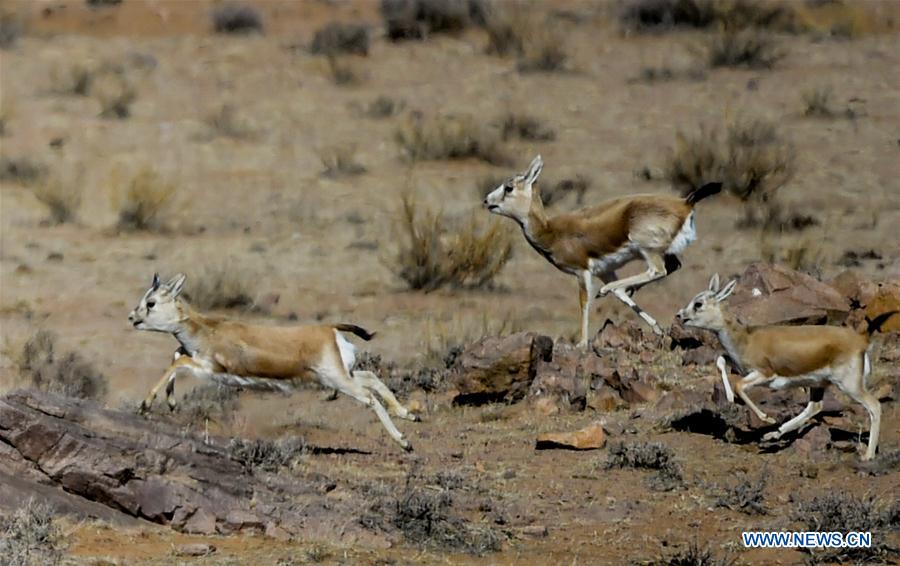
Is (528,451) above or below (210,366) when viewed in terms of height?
below

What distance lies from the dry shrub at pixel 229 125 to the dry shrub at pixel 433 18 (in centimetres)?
647

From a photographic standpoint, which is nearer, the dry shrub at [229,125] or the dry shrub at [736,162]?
the dry shrub at [736,162]

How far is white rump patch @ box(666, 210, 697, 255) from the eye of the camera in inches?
598

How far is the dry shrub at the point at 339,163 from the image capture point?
23.8 m

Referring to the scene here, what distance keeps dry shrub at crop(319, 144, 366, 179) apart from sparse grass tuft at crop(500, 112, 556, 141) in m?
2.55

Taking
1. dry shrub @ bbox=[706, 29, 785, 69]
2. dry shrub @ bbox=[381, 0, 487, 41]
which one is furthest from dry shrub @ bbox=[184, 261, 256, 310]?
dry shrub @ bbox=[381, 0, 487, 41]

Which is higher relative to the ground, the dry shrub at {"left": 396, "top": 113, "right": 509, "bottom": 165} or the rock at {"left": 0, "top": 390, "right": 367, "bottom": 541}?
the rock at {"left": 0, "top": 390, "right": 367, "bottom": 541}

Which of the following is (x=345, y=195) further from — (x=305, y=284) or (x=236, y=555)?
(x=236, y=555)

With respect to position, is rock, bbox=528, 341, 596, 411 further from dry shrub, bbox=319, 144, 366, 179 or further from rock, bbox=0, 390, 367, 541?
dry shrub, bbox=319, 144, 366, 179

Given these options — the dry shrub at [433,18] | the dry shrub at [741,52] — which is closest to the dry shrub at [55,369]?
the dry shrub at [741,52]

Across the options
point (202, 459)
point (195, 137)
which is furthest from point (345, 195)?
point (202, 459)

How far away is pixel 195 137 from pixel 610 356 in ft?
41.3

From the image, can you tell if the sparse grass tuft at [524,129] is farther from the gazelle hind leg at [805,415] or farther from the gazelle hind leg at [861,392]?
the gazelle hind leg at [861,392]

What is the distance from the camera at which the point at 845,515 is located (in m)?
9.68
